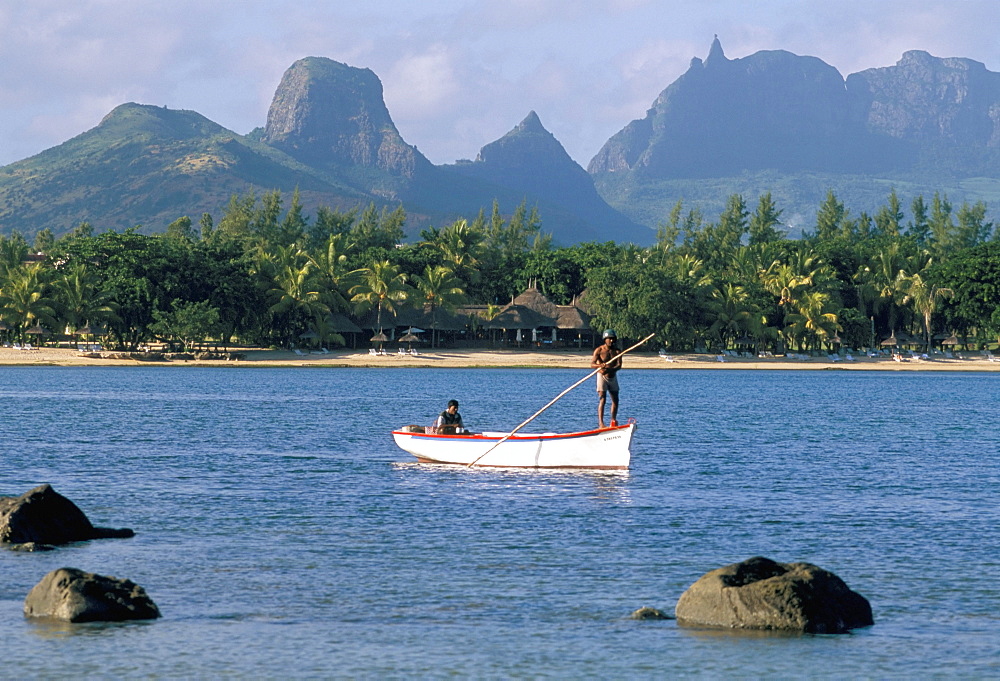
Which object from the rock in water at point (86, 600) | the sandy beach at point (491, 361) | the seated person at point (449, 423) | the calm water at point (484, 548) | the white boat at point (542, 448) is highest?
the sandy beach at point (491, 361)

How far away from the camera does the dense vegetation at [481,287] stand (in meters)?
Result: 98.4

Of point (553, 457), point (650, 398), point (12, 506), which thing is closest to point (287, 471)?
point (553, 457)

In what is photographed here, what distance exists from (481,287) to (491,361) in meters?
21.2

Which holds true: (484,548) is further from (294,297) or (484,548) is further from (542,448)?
(294,297)

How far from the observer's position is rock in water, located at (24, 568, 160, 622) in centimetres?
1454

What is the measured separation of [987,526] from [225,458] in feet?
69.8

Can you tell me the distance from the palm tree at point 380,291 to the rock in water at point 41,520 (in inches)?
3378

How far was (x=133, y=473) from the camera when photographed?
31.2 m

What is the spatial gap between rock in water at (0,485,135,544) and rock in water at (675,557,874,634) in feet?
34.1

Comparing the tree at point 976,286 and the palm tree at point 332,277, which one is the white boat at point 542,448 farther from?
the tree at point 976,286

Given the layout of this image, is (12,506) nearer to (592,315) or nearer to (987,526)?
(987,526)

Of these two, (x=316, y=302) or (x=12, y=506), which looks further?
(x=316, y=302)

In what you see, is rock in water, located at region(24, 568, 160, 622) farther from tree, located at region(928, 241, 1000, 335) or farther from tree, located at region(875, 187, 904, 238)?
tree, located at region(875, 187, 904, 238)

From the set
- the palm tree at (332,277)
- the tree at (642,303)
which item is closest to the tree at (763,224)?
the tree at (642,303)
